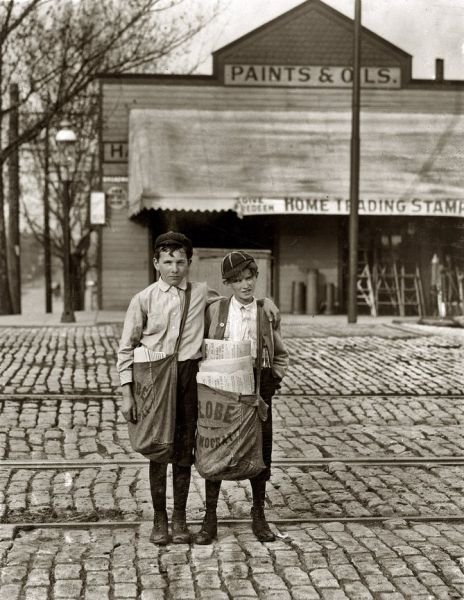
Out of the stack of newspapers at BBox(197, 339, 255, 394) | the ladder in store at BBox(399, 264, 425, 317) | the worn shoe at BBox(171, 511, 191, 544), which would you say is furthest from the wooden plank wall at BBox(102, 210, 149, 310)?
the stack of newspapers at BBox(197, 339, 255, 394)

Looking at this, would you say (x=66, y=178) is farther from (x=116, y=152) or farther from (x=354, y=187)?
(x=354, y=187)

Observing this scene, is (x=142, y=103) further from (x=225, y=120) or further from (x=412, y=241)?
(x=412, y=241)

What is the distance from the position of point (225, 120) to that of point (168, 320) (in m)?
16.4

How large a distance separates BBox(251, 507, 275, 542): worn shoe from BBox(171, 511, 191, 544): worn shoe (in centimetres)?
35

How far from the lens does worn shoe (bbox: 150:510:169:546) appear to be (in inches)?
198

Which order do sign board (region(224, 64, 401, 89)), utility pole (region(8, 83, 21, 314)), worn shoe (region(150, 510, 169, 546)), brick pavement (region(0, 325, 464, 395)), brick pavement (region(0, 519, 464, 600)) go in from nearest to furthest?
brick pavement (region(0, 519, 464, 600))
worn shoe (region(150, 510, 169, 546))
brick pavement (region(0, 325, 464, 395))
sign board (region(224, 64, 401, 89))
utility pole (region(8, 83, 21, 314))

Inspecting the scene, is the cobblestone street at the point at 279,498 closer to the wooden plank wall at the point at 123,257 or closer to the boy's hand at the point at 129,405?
the boy's hand at the point at 129,405

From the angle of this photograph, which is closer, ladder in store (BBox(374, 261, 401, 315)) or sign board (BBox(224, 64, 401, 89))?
ladder in store (BBox(374, 261, 401, 315))

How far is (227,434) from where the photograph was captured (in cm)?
491

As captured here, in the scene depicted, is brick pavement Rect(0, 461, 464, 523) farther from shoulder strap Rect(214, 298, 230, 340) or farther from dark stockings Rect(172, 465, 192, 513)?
shoulder strap Rect(214, 298, 230, 340)

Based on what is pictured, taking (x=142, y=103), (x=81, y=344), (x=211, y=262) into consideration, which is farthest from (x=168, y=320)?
(x=142, y=103)

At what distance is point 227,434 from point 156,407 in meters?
0.37

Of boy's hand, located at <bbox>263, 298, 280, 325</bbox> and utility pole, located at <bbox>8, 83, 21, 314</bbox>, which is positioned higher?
utility pole, located at <bbox>8, 83, 21, 314</bbox>

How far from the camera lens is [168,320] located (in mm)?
5008
